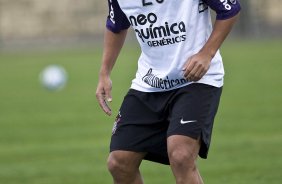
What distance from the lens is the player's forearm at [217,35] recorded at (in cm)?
655

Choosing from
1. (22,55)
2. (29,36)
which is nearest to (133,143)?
(22,55)

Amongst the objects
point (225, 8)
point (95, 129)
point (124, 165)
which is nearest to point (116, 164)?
point (124, 165)

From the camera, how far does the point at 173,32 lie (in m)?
6.73

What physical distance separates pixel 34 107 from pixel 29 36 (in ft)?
86.0

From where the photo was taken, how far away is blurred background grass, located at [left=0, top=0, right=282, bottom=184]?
10.7 metres

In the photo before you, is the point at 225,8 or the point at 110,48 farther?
the point at 110,48

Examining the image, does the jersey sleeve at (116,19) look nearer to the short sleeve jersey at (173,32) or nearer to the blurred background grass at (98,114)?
the short sleeve jersey at (173,32)

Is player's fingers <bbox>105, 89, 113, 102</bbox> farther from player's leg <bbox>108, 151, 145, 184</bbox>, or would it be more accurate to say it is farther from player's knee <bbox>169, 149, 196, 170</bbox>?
player's knee <bbox>169, 149, 196, 170</bbox>

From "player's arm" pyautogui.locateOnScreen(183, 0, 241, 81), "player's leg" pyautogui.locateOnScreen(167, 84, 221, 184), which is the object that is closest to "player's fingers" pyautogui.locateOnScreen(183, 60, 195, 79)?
"player's arm" pyautogui.locateOnScreen(183, 0, 241, 81)

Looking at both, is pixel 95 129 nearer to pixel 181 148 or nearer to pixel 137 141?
pixel 137 141

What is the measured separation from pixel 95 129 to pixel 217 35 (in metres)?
8.85

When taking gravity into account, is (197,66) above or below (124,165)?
above

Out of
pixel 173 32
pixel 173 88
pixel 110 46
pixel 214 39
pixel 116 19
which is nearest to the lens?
pixel 214 39

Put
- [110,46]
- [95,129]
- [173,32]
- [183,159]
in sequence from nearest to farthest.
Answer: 1. [183,159]
2. [173,32]
3. [110,46]
4. [95,129]
